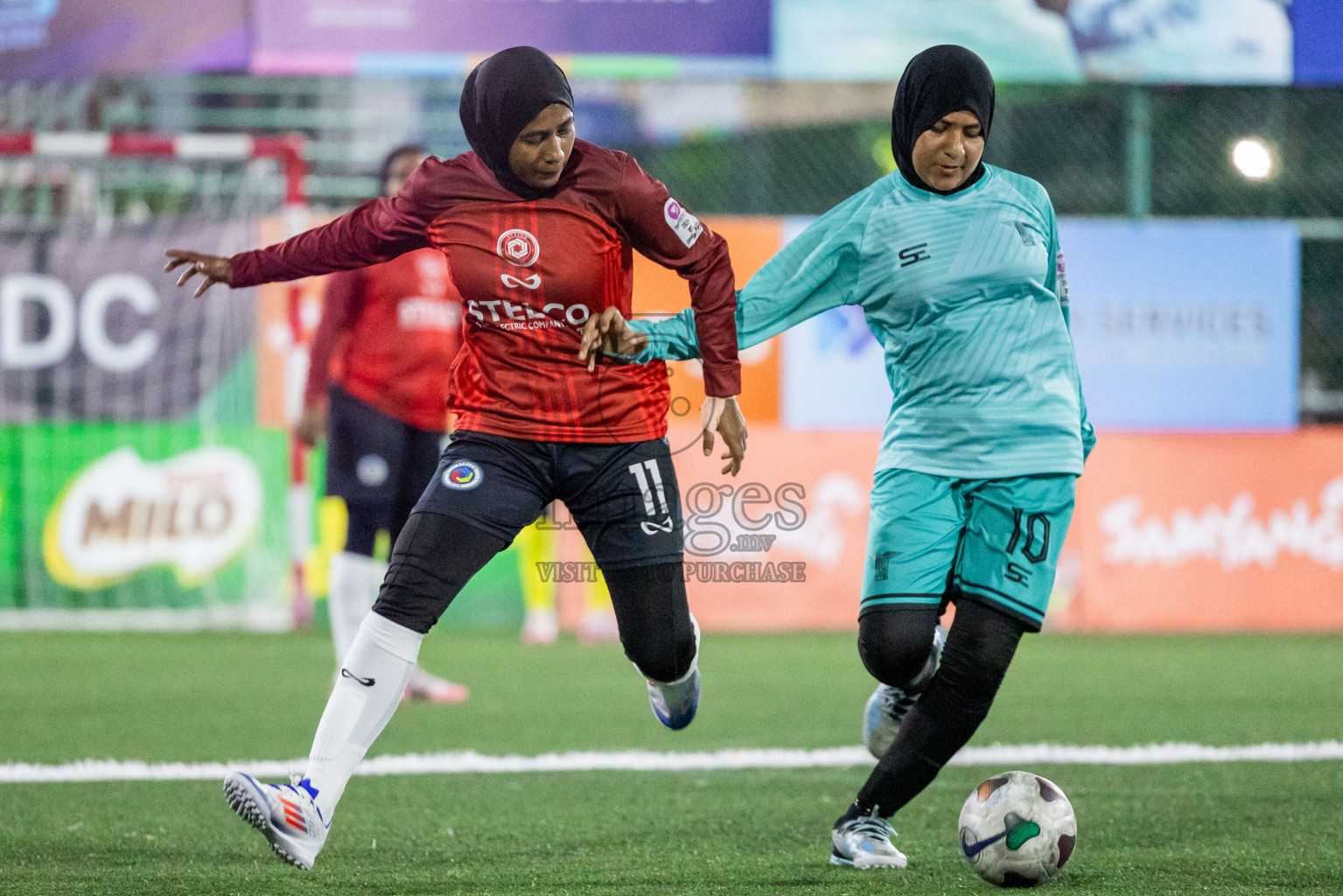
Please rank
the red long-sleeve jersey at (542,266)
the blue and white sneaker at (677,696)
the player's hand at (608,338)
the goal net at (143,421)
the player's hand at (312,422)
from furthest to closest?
the goal net at (143,421)
the player's hand at (312,422)
the blue and white sneaker at (677,696)
the red long-sleeve jersey at (542,266)
the player's hand at (608,338)

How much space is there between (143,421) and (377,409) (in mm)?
4513

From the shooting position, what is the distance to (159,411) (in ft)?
37.0

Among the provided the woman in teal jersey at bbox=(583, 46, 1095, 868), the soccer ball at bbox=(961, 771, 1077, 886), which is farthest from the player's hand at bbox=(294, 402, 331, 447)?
the soccer ball at bbox=(961, 771, 1077, 886)

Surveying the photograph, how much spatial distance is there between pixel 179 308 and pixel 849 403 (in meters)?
4.51

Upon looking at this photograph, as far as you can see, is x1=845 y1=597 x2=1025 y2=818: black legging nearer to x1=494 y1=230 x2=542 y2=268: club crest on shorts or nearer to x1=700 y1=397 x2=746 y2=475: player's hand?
x1=700 y1=397 x2=746 y2=475: player's hand

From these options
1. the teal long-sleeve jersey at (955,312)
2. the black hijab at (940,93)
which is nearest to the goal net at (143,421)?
the teal long-sleeve jersey at (955,312)

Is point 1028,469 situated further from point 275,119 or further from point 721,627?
point 275,119

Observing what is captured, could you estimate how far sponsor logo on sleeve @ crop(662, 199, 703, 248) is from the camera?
4.25 m

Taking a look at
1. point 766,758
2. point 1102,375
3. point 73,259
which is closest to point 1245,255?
point 1102,375

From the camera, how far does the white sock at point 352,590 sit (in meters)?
7.30

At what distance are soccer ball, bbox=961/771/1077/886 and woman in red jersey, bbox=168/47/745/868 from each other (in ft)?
3.13

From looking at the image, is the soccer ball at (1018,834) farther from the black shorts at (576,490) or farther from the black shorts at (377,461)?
the black shorts at (377,461)

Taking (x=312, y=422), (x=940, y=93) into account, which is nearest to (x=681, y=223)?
(x=940, y=93)

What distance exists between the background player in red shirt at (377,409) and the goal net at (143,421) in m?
3.50
